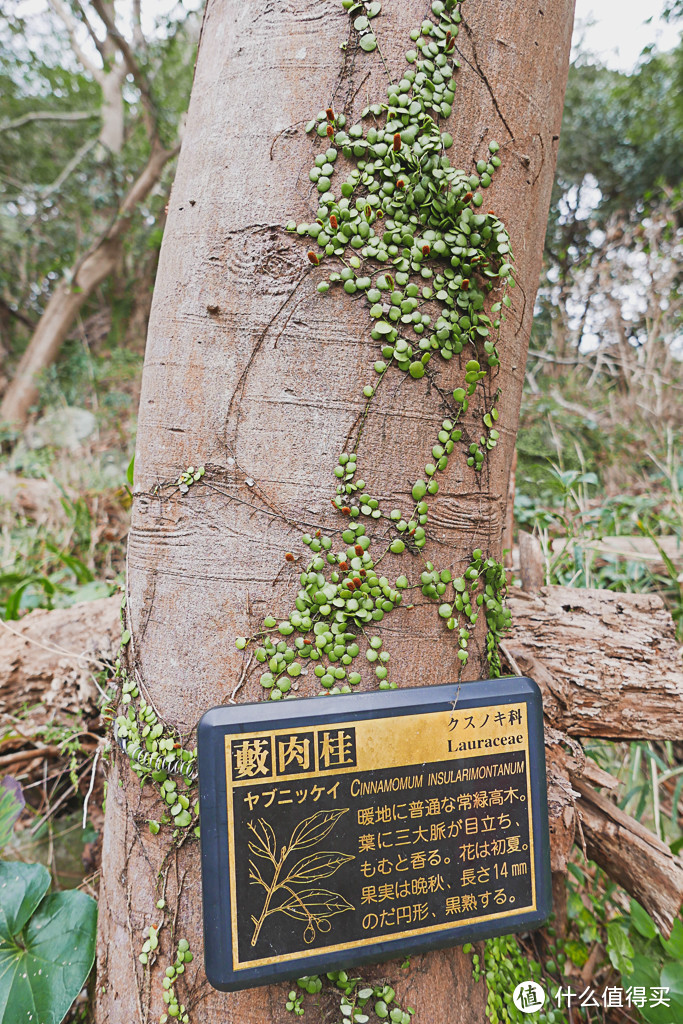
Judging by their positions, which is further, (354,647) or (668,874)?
(668,874)

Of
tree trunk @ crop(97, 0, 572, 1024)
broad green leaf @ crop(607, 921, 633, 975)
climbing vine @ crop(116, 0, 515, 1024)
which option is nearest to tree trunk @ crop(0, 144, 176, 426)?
tree trunk @ crop(97, 0, 572, 1024)

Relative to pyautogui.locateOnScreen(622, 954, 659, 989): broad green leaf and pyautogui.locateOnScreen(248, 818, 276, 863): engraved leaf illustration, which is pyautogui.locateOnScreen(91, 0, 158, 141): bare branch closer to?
pyautogui.locateOnScreen(248, 818, 276, 863): engraved leaf illustration

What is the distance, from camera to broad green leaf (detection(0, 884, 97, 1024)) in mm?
1119

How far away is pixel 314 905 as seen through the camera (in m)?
0.94

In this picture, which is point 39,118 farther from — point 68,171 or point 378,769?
point 378,769

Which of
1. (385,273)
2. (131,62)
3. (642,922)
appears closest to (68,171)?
(131,62)

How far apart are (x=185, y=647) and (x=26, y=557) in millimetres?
2642

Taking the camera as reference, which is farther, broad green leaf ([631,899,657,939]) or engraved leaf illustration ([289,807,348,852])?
broad green leaf ([631,899,657,939])

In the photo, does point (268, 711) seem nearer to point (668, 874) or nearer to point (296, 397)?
point (296, 397)

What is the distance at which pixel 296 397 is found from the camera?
3.50 ft

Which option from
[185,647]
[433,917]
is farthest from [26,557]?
[433,917]

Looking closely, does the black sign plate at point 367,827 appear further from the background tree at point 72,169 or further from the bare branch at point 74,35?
the bare branch at point 74,35

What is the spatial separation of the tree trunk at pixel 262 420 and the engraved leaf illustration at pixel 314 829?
8.4 inches

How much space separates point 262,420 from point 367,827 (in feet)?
2.55
